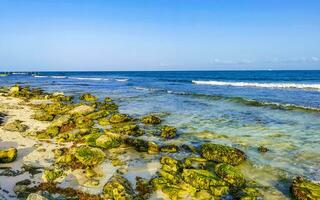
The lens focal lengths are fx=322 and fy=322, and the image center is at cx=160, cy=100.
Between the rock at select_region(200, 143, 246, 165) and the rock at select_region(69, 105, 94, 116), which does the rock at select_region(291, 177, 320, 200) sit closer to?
the rock at select_region(200, 143, 246, 165)

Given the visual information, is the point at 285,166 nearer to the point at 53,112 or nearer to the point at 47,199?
the point at 47,199

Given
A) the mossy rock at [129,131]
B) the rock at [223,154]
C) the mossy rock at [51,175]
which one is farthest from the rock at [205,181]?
the mossy rock at [129,131]

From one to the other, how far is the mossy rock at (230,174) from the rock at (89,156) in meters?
4.41

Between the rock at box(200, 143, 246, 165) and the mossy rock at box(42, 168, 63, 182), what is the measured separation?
5.60m

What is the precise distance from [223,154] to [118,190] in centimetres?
513

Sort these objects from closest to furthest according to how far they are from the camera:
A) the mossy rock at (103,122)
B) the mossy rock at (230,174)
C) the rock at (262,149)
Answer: the mossy rock at (230,174), the rock at (262,149), the mossy rock at (103,122)

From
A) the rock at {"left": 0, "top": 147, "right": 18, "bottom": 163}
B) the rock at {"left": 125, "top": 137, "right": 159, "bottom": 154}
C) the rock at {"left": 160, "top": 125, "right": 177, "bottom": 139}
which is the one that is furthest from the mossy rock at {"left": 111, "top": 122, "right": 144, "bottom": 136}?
the rock at {"left": 0, "top": 147, "right": 18, "bottom": 163}

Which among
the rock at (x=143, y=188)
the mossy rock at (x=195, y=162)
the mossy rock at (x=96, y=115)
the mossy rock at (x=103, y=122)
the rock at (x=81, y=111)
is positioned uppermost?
the rock at (x=81, y=111)

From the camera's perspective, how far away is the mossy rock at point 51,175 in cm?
1038

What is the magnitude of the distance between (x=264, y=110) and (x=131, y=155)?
15069 mm

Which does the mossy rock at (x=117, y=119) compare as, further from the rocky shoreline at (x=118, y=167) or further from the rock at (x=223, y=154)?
the rock at (x=223, y=154)

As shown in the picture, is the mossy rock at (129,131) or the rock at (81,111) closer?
the mossy rock at (129,131)

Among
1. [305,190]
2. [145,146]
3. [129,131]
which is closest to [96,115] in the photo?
[129,131]

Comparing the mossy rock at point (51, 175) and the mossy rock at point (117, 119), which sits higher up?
the mossy rock at point (117, 119)
